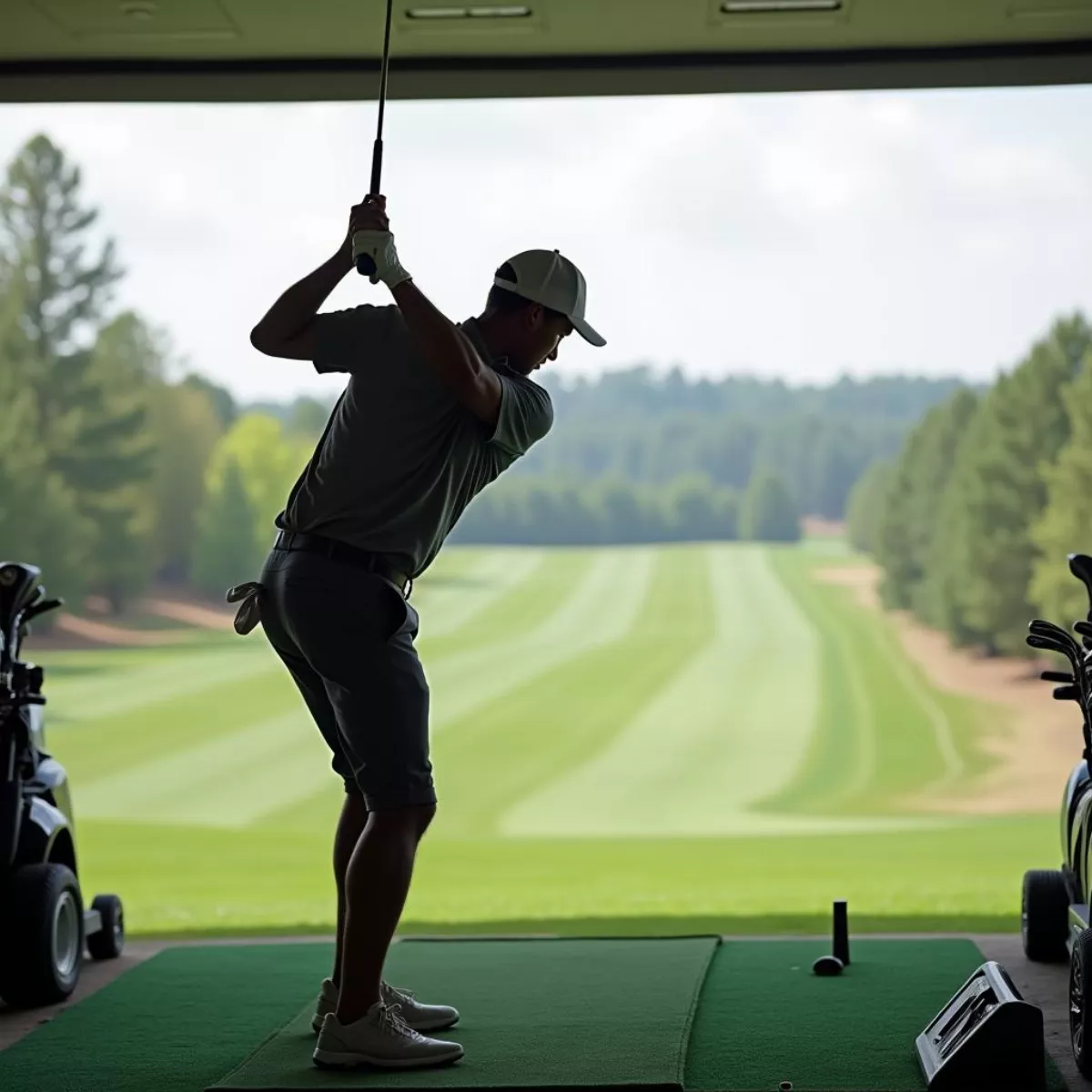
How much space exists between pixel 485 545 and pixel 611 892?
5885 millimetres

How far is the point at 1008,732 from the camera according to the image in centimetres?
1278

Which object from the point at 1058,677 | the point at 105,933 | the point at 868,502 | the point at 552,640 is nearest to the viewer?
the point at 1058,677

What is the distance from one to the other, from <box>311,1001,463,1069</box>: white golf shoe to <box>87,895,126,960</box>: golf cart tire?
147 centimetres

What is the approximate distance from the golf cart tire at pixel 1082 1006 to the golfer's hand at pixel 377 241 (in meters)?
1.46

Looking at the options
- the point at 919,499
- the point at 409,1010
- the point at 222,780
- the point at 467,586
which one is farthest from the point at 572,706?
the point at 409,1010

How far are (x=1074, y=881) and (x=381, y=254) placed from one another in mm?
1976

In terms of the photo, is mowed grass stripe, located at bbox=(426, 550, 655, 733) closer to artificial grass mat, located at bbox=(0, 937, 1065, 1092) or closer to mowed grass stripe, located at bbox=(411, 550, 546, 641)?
mowed grass stripe, located at bbox=(411, 550, 546, 641)

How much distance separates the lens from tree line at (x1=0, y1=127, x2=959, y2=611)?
13320 millimetres

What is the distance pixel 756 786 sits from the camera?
13.3m

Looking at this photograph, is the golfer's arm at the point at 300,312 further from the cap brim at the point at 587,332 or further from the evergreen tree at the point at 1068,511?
the evergreen tree at the point at 1068,511

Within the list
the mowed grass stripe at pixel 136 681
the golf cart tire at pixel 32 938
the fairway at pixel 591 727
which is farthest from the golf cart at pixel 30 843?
the mowed grass stripe at pixel 136 681

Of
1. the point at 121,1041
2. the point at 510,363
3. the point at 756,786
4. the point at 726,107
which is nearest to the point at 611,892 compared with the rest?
the point at 121,1041

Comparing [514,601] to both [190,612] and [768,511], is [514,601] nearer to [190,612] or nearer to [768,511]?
[768,511]

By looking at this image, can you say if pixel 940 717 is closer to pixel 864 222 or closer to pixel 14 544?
pixel 864 222
